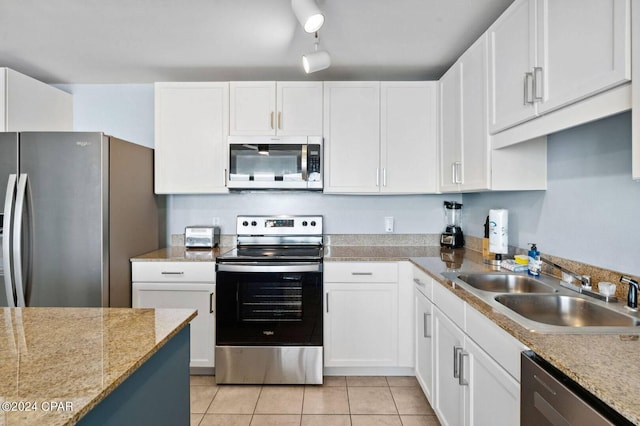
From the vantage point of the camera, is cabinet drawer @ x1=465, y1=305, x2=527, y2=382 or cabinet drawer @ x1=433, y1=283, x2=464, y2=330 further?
cabinet drawer @ x1=433, y1=283, x2=464, y2=330

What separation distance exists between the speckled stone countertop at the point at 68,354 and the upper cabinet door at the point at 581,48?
5.08ft

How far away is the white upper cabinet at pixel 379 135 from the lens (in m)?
2.70

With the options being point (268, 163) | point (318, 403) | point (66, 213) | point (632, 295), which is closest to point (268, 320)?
point (318, 403)

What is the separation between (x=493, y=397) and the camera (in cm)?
124

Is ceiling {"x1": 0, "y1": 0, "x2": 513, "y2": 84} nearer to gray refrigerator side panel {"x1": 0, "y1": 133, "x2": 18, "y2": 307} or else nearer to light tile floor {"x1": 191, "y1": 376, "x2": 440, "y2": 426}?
gray refrigerator side panel {"x1": 0, "y1": 133, "x2": 18, "y2": 307}

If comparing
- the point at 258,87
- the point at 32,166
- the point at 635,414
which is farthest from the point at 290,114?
the point at 635,414

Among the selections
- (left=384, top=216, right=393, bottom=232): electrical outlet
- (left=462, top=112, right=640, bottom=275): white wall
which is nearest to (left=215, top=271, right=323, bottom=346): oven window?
(left=384, top=216, right=393, bottom=232): electrical outlet

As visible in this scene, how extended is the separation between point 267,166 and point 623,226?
2097 mm

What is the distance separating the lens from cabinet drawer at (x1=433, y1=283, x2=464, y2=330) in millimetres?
1544

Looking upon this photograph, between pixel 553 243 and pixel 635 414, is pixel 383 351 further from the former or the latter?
pixel 635 414

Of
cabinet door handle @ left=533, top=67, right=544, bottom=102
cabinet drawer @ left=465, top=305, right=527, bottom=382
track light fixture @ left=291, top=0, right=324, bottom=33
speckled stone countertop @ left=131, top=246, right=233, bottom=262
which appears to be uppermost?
track light fixture @ left=291, top=0, right=324, bottom=33

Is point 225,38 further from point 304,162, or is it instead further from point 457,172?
point 457,172

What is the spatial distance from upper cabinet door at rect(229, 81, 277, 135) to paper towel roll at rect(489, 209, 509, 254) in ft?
A: 5.52

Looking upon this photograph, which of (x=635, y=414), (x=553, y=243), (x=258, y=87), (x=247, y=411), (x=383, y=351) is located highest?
(x=258, y=87)
